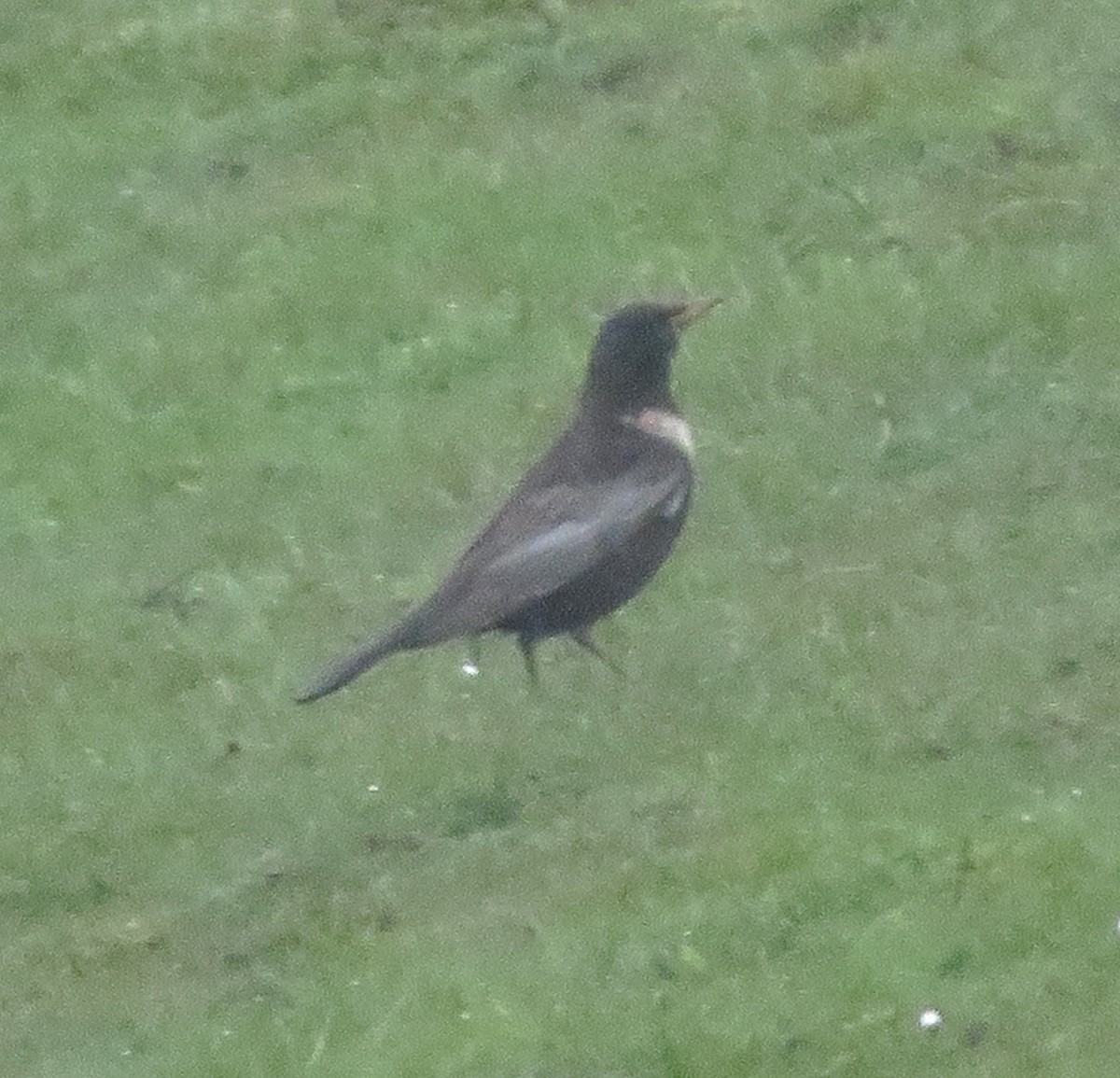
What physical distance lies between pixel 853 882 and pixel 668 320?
3.11 meters

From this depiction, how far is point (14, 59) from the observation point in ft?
57.9

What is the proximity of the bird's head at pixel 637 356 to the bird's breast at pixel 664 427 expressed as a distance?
0.04 m

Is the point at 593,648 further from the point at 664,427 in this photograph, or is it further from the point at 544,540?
the point at 664,427

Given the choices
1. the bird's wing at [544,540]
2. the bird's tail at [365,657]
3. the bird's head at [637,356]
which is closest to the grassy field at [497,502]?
the bird's tail at [365,657]

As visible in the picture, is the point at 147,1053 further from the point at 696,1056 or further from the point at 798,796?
the point at 798,796

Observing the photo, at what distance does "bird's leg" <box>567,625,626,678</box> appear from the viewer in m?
11.0

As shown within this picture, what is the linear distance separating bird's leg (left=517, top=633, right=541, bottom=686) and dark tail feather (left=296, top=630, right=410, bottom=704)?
0.75 meters

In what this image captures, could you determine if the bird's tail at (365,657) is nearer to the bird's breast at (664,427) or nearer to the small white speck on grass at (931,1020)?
the bird's breast at (664,427)

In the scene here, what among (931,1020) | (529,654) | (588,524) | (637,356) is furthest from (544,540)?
(931,1020)

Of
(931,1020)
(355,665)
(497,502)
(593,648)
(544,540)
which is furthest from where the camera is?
(497,502)

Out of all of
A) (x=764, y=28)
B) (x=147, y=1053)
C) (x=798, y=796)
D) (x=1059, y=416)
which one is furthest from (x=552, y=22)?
(x=147, y=1053)

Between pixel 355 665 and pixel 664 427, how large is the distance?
184cm

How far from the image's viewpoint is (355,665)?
1025cm

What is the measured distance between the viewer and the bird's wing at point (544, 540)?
10516 mm
